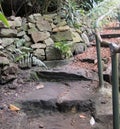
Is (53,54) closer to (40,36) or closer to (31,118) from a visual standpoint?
(40,36)

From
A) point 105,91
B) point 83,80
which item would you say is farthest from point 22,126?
point 83,80

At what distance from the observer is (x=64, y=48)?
578 cm

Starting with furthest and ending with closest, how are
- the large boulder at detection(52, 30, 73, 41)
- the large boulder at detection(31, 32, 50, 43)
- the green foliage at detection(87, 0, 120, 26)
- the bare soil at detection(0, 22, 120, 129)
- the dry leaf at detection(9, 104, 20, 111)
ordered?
the green foliage at detection(87, 0, 120, 26), the large boulder at detection(52, 30, 73, 41), the large boulder at detection(31, 32, 50, 43), the dry leaf at detection(9, 104, 20, 111), the bare soil at detection(0, 22, 120, 129)

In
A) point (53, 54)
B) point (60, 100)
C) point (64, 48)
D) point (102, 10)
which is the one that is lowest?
point (60, 100)

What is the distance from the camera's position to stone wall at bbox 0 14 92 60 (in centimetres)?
577

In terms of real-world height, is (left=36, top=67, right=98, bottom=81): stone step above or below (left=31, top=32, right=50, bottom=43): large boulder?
below

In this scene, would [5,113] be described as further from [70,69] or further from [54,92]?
[70,69]

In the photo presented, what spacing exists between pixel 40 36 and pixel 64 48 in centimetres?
58

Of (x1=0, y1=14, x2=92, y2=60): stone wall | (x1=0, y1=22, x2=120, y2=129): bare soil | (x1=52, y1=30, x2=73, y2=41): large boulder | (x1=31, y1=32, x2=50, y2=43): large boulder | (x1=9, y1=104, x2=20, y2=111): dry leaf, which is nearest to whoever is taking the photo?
(x1=0, y1=22, x2=120, y2=129): bare soil

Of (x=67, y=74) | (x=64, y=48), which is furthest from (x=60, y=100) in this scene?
(x=64, y=48)

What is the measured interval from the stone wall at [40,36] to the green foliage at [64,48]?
92 millimetres

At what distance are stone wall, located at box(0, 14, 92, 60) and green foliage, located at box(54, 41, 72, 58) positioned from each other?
0.30 ft

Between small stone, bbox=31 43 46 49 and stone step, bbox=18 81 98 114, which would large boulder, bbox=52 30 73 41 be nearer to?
small stone, bbox=31 43 46 49

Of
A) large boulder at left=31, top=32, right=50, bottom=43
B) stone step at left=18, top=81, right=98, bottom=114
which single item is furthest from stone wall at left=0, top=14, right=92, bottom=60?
stone step at left=18, top=81, right=98, bottom=114
